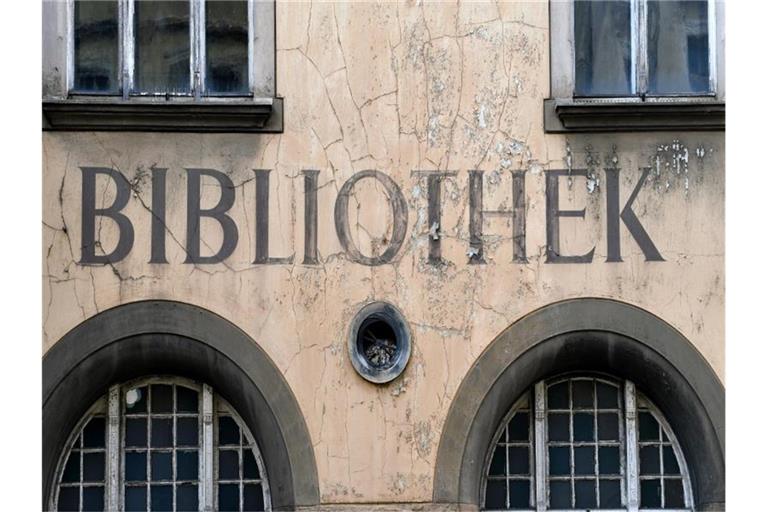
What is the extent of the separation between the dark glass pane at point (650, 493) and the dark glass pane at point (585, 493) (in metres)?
0.32

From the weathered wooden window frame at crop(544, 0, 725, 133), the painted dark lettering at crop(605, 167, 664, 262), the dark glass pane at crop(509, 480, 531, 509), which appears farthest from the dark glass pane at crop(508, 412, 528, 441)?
the weathered wooden window frame at crop(544, 0, 725, 133)

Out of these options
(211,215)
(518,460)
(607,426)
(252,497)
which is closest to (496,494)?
(518,460)

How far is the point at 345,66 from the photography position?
11.3 m

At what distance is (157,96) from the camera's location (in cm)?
1129

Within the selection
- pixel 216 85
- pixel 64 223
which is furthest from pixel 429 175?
pixel 64 223

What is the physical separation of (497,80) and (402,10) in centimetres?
79

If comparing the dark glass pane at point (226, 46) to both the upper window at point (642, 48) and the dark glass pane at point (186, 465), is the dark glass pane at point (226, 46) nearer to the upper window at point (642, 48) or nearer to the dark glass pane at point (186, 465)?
the upper window at point (642, 48)

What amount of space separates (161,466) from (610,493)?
3009 millimetres

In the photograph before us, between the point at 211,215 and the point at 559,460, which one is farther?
the point at 559,460

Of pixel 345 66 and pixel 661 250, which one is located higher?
pixel 345 66

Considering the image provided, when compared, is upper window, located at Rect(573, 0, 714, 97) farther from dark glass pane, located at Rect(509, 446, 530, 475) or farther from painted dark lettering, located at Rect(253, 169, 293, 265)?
dark glass pane, located at Rect(509, 446, 530, 475)

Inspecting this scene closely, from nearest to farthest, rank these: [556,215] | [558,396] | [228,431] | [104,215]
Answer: [104,215], [556,215], [228,431], [558,396]

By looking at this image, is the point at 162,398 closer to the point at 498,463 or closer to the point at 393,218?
the point at 393,218

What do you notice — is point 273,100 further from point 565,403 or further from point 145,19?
point 565,403
